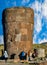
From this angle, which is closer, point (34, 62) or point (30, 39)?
point (34, 62)

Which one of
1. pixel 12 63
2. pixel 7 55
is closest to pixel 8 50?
pixel 7 55

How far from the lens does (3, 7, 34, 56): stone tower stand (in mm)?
18906

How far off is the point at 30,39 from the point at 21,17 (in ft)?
4.63

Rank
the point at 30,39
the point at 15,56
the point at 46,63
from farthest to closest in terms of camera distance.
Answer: the point at 30,39, the point at 15,56, the point at 46,63

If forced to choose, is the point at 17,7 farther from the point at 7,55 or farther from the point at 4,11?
the point at 7,55

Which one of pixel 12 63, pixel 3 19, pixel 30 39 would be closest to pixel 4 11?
pixel 3 19

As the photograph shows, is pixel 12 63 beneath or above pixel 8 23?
beneath

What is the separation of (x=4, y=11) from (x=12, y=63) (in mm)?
4751

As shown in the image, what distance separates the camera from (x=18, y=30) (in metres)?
19.0

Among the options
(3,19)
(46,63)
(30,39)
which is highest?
(3,19)

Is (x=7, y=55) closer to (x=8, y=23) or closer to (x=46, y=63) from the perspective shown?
(x=8, y=23)

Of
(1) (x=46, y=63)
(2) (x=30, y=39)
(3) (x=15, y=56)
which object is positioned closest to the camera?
(1) (x=46, y=63)

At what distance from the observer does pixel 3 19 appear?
1977cm

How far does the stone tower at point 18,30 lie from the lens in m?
18.9
